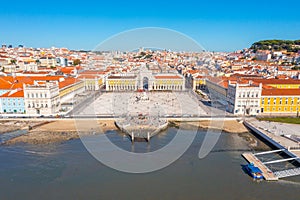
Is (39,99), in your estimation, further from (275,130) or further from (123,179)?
(275,130)

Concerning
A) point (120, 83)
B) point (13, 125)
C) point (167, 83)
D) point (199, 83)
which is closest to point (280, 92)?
point (199, 83)

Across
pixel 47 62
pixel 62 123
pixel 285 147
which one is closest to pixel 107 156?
pixel 62 123

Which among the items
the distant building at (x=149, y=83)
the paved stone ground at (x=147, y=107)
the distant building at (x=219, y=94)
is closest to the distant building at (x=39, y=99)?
the paved stone ground at (x=147, y=107)

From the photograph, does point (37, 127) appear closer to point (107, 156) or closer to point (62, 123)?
point (62, 123)

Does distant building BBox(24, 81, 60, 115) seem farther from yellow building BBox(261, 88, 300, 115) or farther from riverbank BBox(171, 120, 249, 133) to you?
yellow building BBox(261, 88, 300, 115)

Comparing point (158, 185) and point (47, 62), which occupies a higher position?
point (47, 62)

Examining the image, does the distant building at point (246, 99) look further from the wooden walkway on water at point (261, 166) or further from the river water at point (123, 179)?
the wooden walkway on water at point (261, 166)
